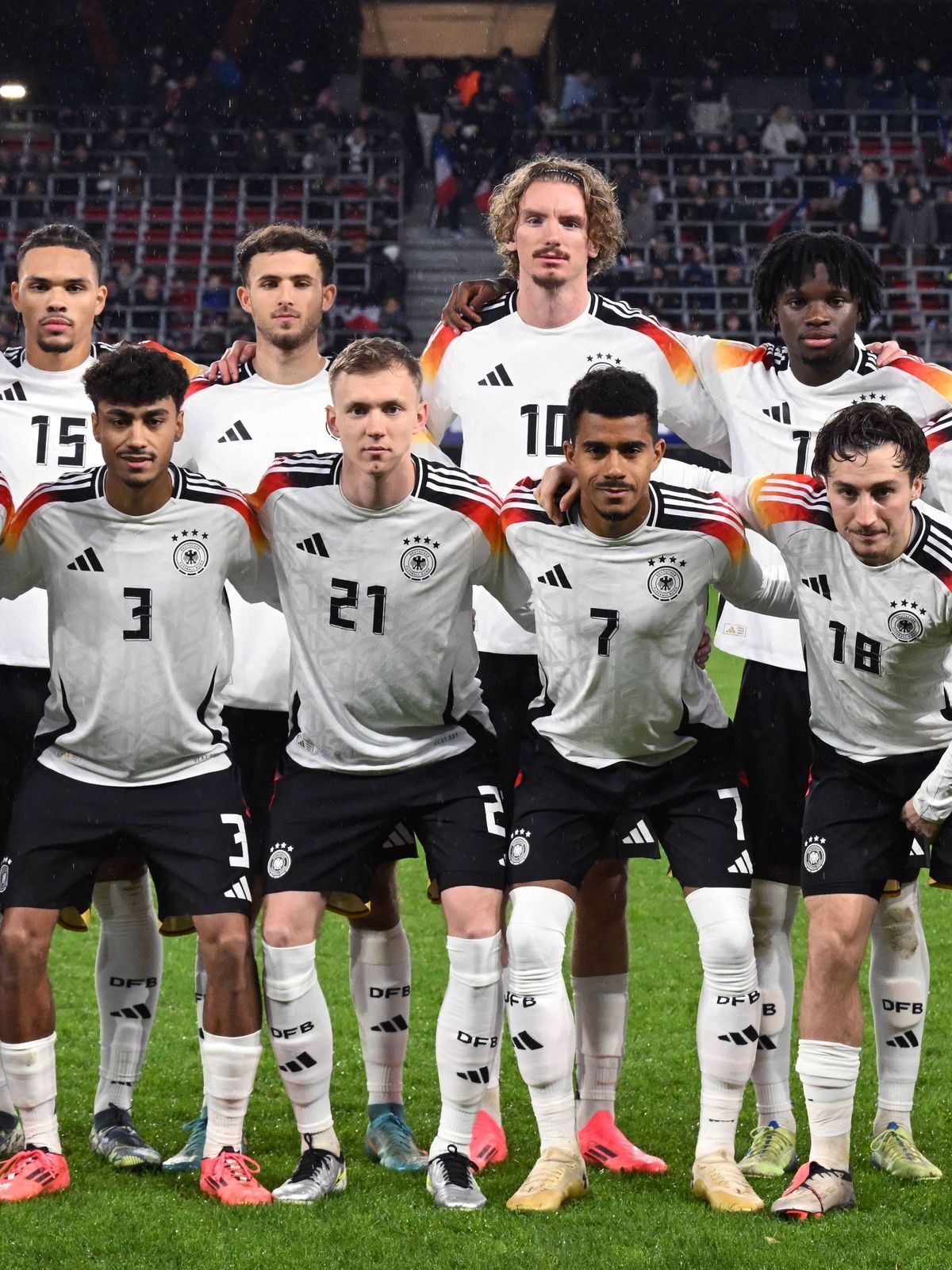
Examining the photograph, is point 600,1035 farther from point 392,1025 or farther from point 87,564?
point 87,564

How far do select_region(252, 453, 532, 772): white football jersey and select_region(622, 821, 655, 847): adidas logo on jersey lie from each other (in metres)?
0.48

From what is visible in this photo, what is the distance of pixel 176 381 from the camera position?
4.20m

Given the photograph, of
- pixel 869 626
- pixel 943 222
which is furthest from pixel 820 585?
pixel 943 222

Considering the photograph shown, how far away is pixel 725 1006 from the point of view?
4.00 m

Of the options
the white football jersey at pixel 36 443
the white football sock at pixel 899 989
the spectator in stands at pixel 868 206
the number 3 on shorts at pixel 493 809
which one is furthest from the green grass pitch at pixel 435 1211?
the spectator in stands at pixel 868 206

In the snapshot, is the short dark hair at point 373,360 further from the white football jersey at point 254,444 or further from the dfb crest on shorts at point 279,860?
the dfb crest on shorts at point 279,860

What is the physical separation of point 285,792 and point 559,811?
0.70 m

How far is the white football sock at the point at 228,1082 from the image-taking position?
404 centimetres

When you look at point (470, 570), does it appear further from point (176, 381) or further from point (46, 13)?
point (46, 13)

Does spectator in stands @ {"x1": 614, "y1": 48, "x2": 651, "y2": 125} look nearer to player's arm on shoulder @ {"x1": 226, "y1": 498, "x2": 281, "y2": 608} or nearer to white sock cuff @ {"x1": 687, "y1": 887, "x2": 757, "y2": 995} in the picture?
player's arm on shoulder @ {"x1": 226, "y1": 498, "x2": 281, "y2": 608}

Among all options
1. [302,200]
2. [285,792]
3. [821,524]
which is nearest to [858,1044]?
[821,524]

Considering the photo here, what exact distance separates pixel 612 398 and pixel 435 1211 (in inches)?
79.7

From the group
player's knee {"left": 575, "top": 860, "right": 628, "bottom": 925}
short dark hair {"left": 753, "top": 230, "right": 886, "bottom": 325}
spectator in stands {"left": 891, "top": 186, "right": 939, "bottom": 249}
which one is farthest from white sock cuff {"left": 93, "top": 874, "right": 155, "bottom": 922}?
spectator in stands {"left": 891, "top": 186, "right": 939, "bottom": 249}

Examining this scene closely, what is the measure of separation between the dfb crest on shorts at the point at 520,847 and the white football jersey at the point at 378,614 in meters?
0.29
